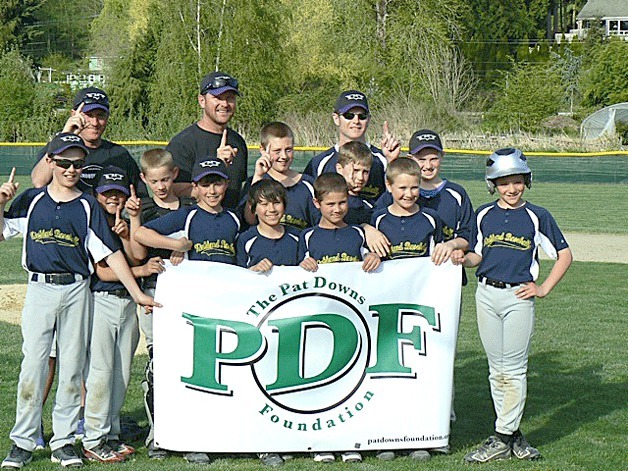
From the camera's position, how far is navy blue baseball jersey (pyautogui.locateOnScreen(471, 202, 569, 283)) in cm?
582

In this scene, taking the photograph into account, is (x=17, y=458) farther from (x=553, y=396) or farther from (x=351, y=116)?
(x=553, y=396)

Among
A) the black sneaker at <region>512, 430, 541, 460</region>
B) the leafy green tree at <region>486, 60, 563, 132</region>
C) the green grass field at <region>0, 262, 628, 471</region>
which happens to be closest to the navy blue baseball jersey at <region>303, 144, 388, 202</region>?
the green grass field at <region>0, 262, 628, 471</region>

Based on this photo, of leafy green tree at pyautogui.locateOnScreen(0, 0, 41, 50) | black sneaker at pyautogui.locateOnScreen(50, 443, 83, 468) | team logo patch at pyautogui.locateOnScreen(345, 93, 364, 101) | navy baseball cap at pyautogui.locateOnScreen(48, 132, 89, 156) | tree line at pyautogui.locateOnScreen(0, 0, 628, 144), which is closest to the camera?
navy baseball cap at pyautogui.locateOnScreen(48, 132, 89, 156)

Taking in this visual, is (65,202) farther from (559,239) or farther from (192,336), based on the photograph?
(559,239)

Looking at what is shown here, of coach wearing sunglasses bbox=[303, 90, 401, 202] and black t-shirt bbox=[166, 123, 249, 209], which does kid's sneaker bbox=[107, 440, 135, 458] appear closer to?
black t-shirt bbox=[166, 123, 249, 209]

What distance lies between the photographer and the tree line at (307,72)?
3691 centimetres

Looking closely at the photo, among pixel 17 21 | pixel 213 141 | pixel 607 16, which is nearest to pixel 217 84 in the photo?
pixel 213 141

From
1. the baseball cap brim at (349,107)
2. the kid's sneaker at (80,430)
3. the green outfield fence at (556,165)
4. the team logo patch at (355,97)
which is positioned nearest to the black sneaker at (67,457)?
the kid's sneaker at (80,430)

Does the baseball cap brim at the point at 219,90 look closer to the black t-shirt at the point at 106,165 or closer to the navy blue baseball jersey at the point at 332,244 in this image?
the black t-shirt at the point at 106,165

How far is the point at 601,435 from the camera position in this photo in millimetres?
6504

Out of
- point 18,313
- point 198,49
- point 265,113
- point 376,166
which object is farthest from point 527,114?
point 376,166

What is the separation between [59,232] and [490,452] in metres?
2.78

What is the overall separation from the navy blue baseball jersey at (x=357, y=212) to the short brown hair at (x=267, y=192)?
23.1 inches

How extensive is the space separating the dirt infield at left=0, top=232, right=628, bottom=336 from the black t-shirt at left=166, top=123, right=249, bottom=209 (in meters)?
3.36
